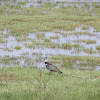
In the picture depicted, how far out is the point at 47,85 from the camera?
Result: 321 inches

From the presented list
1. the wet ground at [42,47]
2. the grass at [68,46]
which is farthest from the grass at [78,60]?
the grass at [68,46]

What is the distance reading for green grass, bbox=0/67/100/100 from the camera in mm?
6078

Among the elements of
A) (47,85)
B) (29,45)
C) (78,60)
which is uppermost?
(47,85)

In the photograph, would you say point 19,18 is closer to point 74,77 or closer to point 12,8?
point 12,8

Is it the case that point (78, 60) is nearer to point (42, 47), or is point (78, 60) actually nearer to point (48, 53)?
point (48, 53)

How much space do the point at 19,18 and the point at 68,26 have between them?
3.94m

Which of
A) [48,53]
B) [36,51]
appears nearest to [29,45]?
[36,51]

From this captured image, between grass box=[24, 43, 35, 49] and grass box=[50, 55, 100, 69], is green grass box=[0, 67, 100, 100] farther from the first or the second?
grass box=[24, 43, 35, 49]

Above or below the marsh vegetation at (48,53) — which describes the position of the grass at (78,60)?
below

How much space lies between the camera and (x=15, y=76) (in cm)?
951

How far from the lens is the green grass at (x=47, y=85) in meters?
6.08

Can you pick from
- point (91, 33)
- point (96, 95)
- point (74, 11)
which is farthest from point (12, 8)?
point (96, 95)

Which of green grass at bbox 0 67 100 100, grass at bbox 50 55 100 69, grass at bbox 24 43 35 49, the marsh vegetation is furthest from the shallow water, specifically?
green grass at bbox 0 67 100 100

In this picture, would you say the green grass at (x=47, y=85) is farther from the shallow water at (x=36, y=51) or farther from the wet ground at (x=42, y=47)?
the shallow water at (x=36, y=51)
